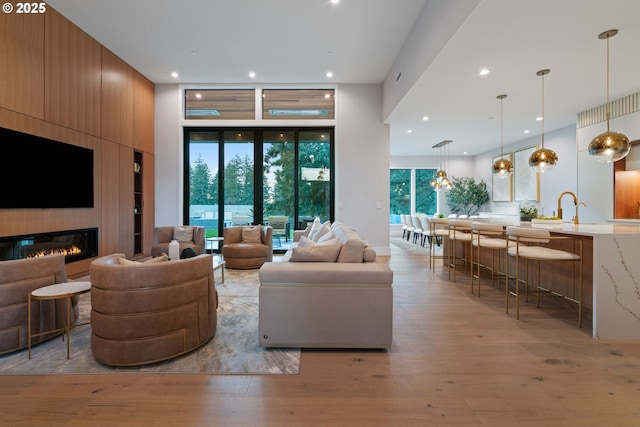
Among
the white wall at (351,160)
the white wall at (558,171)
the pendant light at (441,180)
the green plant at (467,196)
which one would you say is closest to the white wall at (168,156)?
the white wall at (351,160)

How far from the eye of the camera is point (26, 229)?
3992 mm

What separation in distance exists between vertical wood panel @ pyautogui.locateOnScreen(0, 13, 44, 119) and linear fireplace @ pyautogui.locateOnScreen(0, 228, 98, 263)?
170 centimetres

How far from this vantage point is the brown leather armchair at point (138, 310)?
2143 mm

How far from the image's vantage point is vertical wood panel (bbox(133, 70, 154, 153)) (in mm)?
6414

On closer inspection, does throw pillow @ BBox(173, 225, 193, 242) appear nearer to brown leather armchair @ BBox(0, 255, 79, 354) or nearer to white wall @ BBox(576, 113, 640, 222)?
brown leather armchair @ BBox(0, 255, 79, 354)

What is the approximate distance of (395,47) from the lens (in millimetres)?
5488

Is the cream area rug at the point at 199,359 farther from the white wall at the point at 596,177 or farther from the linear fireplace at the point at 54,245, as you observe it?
the white wall at the point at 596,177

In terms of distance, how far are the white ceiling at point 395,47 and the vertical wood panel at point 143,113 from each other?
34cm

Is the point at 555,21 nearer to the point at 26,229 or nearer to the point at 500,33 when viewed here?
the point at 500,33

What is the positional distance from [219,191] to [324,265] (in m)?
5.50

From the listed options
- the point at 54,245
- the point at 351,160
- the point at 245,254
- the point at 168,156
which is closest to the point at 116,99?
the point at 168,156

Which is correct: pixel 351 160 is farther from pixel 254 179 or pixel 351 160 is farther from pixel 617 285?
pixel 617 285

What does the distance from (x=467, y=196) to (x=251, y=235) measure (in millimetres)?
8329

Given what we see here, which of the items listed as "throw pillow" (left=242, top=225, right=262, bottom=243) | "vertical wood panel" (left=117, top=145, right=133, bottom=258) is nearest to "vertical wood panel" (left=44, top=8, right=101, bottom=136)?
"vertical wood panel" (left=117, top=145, right=133, bottom=258)
